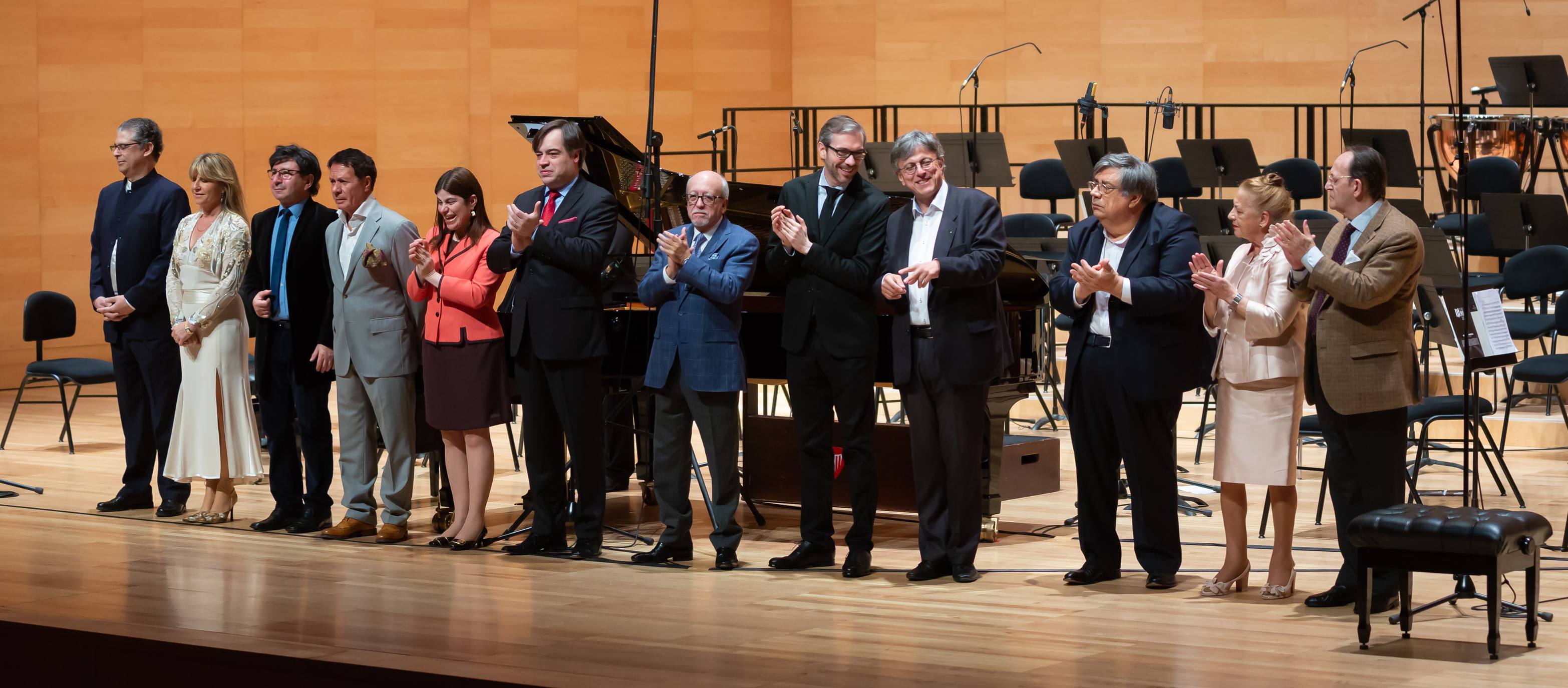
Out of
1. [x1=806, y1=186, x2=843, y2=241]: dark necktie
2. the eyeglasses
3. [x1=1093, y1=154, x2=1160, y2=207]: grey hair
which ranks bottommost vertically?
[x1=806, y1=186, x2=843, y2=241]: dark necktie

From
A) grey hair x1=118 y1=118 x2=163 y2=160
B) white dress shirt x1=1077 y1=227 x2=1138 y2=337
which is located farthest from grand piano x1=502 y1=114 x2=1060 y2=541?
grey hair x1=118 y1=118 x2=163 y2=160

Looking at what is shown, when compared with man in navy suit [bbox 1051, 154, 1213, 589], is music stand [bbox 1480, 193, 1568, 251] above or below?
above

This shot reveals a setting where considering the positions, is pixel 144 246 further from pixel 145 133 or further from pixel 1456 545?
pixel 1456 545

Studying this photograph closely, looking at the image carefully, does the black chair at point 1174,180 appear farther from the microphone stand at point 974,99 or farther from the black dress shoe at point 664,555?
the black dress shoe at point 664,555

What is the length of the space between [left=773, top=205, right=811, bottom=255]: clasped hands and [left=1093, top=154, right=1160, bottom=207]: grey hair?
0.87 meters

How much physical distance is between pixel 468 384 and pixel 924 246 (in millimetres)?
1646

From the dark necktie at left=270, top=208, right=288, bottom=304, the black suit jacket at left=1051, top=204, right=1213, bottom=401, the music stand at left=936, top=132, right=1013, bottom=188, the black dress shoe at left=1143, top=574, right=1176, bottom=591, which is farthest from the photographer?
the music stand at left=936, top=132, right=1013, bottom=188

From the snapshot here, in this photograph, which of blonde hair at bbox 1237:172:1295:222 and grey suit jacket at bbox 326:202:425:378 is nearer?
blonde hair at bbox 1237:172:1295:222

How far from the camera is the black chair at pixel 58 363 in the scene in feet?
26.6

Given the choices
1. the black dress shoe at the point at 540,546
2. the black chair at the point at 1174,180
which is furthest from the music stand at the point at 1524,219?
the black dress shoe at the point at 540,546

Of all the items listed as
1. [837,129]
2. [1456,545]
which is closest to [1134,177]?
[837,129]

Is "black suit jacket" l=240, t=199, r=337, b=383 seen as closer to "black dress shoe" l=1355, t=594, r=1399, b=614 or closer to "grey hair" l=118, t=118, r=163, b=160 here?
"grey hair" l=118, t=118, r=163, b=160

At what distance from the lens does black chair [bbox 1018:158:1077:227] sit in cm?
1070

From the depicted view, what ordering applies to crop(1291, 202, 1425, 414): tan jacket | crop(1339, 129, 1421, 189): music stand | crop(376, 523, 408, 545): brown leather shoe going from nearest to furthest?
1. crop(1291, 202, 1425, 414): tan jacket
2. crop(376, 523, 408, 545): brown leather shoe
3. crop(1339, 129, 1421, 189): music stand
